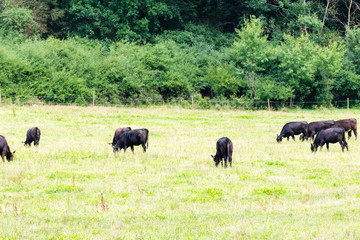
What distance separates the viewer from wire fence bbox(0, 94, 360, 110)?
134ft

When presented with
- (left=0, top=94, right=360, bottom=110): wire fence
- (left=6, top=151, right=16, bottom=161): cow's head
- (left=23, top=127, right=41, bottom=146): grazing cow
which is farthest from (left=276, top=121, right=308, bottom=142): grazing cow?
(left=0, top=94, right=360, bottom=110): wire fence

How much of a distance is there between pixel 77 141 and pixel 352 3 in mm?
48407

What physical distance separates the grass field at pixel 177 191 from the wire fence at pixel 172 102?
16137 mm

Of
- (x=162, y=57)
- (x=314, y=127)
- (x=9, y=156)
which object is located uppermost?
(x=162, y=57)

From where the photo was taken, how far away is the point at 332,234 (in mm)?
A: 9734

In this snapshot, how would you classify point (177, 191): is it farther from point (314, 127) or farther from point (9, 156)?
point (314, 127)

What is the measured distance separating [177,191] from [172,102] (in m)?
32.6

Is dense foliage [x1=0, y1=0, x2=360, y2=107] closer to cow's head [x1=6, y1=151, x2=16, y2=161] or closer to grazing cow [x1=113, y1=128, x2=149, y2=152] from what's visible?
grazing cow [x1=113, y1=128, x2=149, y2=152]

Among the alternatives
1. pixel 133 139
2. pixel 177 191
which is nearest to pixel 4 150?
pixel 133 139

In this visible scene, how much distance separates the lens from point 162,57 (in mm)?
48906

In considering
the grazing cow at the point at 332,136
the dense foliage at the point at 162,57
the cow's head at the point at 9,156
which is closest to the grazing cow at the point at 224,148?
the grazing cow at the point at 332,136

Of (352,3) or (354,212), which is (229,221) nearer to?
(354,212)

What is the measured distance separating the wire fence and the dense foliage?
0.53ft

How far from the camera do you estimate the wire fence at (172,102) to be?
134ft
